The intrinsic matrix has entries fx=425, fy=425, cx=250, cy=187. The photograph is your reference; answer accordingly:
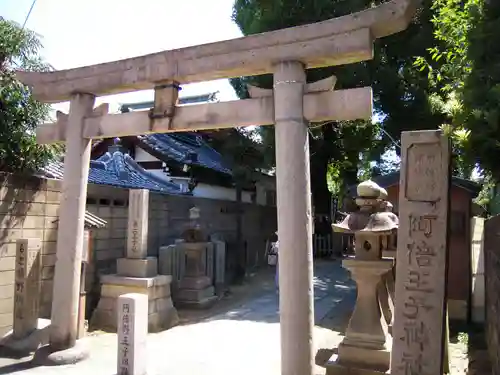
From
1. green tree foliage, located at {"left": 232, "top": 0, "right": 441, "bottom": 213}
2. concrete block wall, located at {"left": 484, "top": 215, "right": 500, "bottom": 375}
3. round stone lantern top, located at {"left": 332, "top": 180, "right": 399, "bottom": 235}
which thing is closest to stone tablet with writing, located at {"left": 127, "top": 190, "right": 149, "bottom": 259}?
round stone lantern top, located at {"left": 332, "top": 180, "right": 399, "bottom": 235}

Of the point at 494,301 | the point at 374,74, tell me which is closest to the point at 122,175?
the point at 374,74

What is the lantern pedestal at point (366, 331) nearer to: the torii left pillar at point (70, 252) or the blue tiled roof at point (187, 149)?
the torii left pillar at point (70, 252)

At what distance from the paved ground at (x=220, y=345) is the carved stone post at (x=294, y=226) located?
158 centimetres

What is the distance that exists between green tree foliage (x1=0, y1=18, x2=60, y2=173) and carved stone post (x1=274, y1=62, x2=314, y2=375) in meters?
4.66

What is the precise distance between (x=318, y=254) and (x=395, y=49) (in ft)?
33.5

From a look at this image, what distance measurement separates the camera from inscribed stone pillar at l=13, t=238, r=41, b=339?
21.5 ft

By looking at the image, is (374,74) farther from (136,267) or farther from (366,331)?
(366,331)

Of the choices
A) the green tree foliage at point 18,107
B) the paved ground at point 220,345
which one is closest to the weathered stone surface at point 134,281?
the paved ground at point 220,345

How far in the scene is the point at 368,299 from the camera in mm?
5484

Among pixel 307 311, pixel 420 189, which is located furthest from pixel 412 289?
pixel 307 311

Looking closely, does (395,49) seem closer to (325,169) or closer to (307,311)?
(325,169)

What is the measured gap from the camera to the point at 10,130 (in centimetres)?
698

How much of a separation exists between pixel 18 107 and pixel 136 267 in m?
3.71

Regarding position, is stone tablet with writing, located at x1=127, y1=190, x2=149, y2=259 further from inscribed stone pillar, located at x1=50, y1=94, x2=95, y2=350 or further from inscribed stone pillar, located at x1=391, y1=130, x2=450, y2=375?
inscribed stone pillar, located at x1=391, y1=130, x2=450, y2=375
